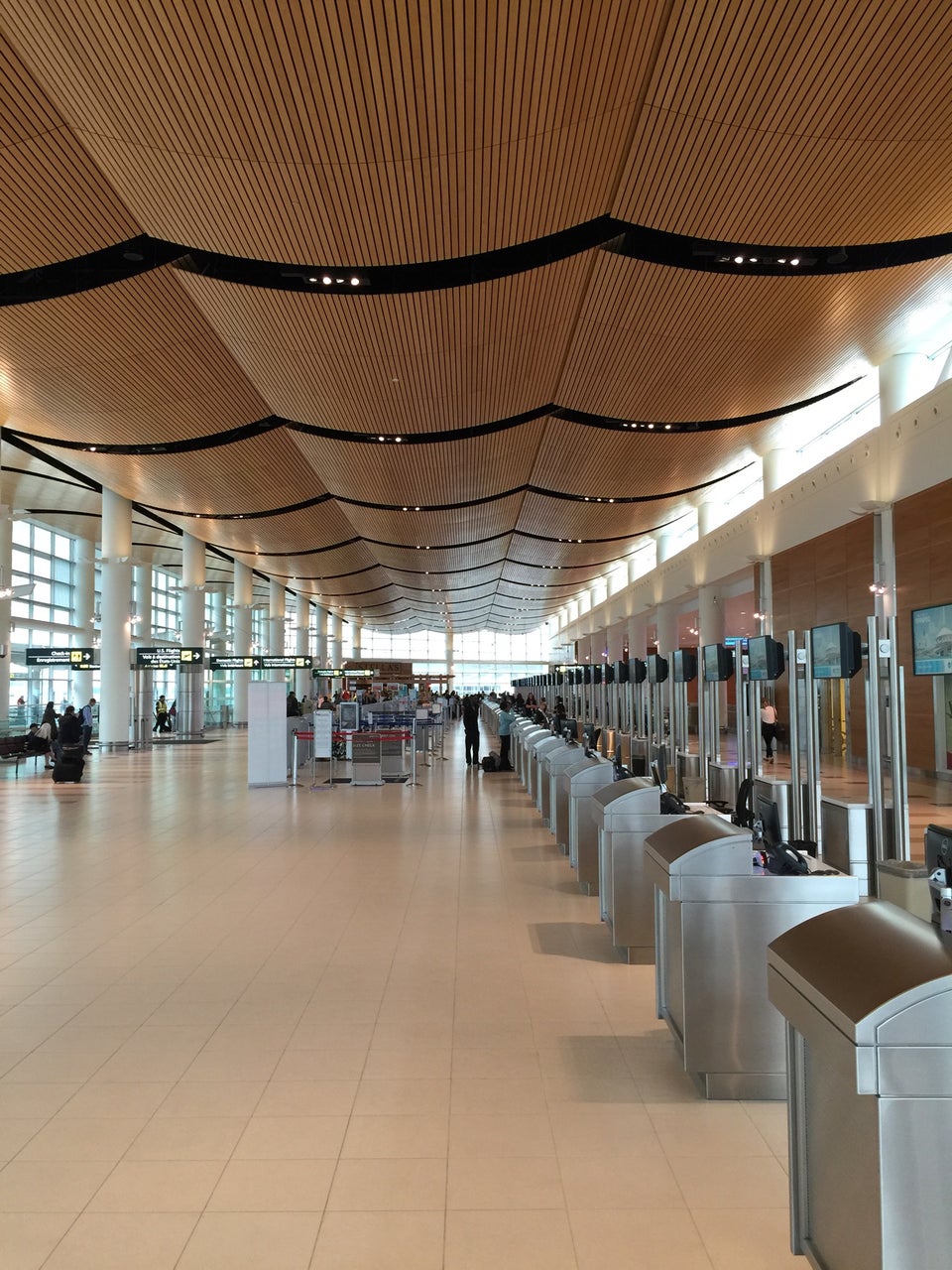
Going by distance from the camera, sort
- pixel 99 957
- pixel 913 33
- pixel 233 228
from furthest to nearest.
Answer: pixel 233 228 → pixel 913 33 → pixel 99 957

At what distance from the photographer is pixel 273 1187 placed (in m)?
3.11

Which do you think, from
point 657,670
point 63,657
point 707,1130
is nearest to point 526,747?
point 657,670

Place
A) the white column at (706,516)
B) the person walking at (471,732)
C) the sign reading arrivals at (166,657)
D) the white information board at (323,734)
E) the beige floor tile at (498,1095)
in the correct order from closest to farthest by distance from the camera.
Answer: the beige floor tile at (498,1095), the white information board at (323,734), the person walking at (471,732), the white column at (706,516), the sign reading arrivals at (166,657)

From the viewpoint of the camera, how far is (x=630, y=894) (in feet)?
19.1

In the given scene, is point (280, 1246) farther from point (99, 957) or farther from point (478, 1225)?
point (99, 957)

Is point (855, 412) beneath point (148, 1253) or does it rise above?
above

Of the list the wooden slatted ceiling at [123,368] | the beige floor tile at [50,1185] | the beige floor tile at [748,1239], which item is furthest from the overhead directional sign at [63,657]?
the beige floor tile at [748,1239]

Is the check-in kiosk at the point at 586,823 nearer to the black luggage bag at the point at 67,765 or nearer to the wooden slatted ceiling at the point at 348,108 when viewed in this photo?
the wooden slatted ceiling at the point at 348,108

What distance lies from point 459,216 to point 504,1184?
9.14 metres

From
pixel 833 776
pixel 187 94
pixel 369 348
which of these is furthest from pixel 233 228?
pixel 833 776

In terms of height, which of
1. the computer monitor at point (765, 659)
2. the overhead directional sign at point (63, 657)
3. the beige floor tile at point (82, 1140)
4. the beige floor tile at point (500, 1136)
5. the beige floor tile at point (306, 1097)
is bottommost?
the beige floor tile at point (306, 1097)

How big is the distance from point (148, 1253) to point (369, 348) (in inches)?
513

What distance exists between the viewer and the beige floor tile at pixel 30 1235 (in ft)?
8.86

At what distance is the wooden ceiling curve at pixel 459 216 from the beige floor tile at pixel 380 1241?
737 cm
